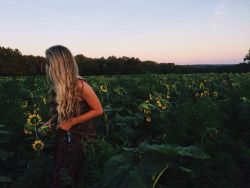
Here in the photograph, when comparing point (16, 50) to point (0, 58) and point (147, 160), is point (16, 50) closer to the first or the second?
point (0, 58)

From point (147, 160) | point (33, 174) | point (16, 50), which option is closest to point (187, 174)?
point (147, 160)

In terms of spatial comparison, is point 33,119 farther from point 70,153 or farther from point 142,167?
point 142,167

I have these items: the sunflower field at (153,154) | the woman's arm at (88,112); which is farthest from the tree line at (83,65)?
the woman's arm at (88,112)

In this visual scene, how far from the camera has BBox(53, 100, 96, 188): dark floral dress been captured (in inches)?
108

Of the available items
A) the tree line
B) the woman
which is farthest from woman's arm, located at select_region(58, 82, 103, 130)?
the tree line

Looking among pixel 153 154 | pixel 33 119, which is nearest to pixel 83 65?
pixel 33 119

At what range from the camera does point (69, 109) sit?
8.73 feet

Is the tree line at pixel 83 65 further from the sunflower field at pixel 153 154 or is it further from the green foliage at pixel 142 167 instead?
the green foliage at pixel 142 167

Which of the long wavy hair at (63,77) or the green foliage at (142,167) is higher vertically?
the long wavy hair at (63,77)

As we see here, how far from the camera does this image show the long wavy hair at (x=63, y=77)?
8.45ft

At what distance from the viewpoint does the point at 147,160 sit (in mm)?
1864

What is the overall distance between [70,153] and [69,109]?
1.39 feet

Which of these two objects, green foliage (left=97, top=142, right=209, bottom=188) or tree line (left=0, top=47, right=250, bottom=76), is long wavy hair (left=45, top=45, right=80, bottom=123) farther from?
tree line (left=0, top=47, right=250, bottom=76)

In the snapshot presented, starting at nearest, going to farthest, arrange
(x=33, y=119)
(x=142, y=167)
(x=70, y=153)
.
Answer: (x=142, y=167) → (x=70, y=153) → (x=33, y=119)
